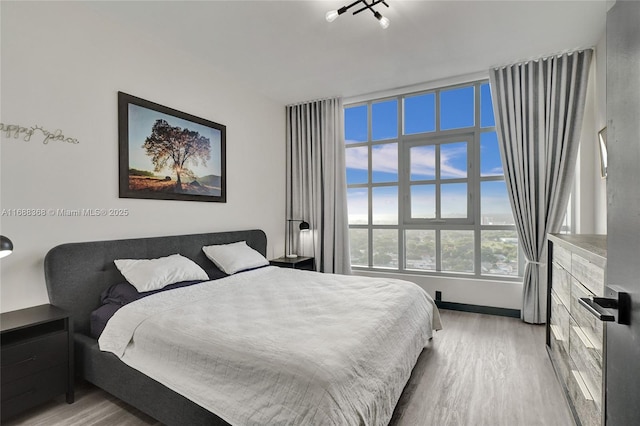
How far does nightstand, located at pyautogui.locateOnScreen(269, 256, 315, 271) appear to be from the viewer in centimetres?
412

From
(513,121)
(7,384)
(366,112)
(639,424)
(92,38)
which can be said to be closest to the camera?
(639,424)

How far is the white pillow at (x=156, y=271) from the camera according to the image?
2410mm

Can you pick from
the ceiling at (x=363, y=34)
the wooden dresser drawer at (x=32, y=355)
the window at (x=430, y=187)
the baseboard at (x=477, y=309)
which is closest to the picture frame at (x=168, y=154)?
the ceiling at (x=363, y=34)

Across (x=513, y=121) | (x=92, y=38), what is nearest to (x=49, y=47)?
(x=92, y=38)

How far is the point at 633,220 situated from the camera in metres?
0.70

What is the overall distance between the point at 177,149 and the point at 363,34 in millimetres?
2069

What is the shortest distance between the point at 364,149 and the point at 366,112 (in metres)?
0.53

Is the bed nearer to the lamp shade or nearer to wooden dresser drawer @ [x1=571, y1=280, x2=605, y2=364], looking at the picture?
the lamp shade

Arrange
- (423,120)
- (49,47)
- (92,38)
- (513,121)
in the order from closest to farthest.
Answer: (49,47)
(92,38)
(513,121)
(423,120)

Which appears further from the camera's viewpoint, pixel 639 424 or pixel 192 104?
pixel 192 104

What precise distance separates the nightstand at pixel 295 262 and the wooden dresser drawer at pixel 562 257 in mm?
2721

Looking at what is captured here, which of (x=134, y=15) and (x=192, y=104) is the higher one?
(x=134, y=15)

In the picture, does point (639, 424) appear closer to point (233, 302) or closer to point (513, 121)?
point (233, 302)

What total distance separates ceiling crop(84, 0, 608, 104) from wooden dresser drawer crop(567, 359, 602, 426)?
2.44m
